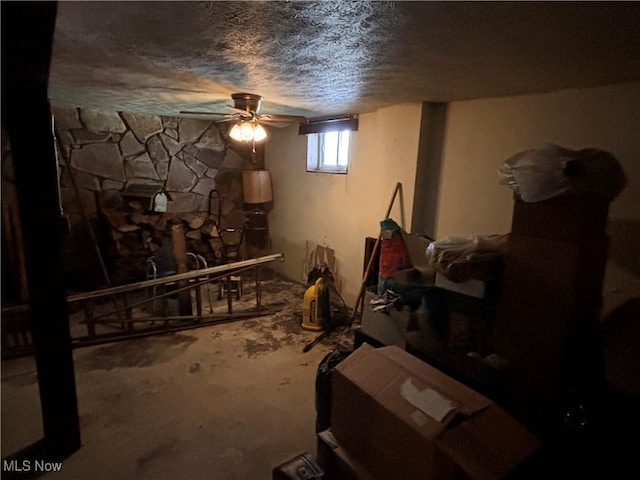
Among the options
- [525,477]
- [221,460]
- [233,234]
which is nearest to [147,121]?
[233,234]

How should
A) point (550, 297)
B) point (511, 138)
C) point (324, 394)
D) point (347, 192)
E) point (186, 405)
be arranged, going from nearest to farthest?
1. point (550, 297)
2. point (324, 394)
3. point (186, 405)
4. point (511, 138)
5. point (347, 192)

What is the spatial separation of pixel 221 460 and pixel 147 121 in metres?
3.73

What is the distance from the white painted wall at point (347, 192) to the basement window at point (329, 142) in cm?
9

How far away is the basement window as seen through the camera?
3691 mm

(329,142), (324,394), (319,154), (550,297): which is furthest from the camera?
(319,154)

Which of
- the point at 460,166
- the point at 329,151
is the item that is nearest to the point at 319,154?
the point at 329,151

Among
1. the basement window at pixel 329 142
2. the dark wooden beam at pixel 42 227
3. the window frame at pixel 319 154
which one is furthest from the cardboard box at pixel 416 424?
the window frame at pixel 319 154

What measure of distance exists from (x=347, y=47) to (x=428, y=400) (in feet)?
4.57

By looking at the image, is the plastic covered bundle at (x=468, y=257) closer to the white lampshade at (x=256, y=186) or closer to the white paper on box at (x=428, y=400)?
the white paper on box at (x=428, y=400)

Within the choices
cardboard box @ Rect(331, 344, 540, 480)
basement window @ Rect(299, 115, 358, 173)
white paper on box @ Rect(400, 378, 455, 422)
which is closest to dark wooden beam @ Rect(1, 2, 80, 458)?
cardboard box @ Rect(331, 344, 540, 480)

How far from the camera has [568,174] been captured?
155 cm

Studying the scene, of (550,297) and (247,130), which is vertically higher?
(247,130)

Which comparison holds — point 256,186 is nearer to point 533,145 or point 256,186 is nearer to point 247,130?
point 247,130

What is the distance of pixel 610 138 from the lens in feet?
6.56
